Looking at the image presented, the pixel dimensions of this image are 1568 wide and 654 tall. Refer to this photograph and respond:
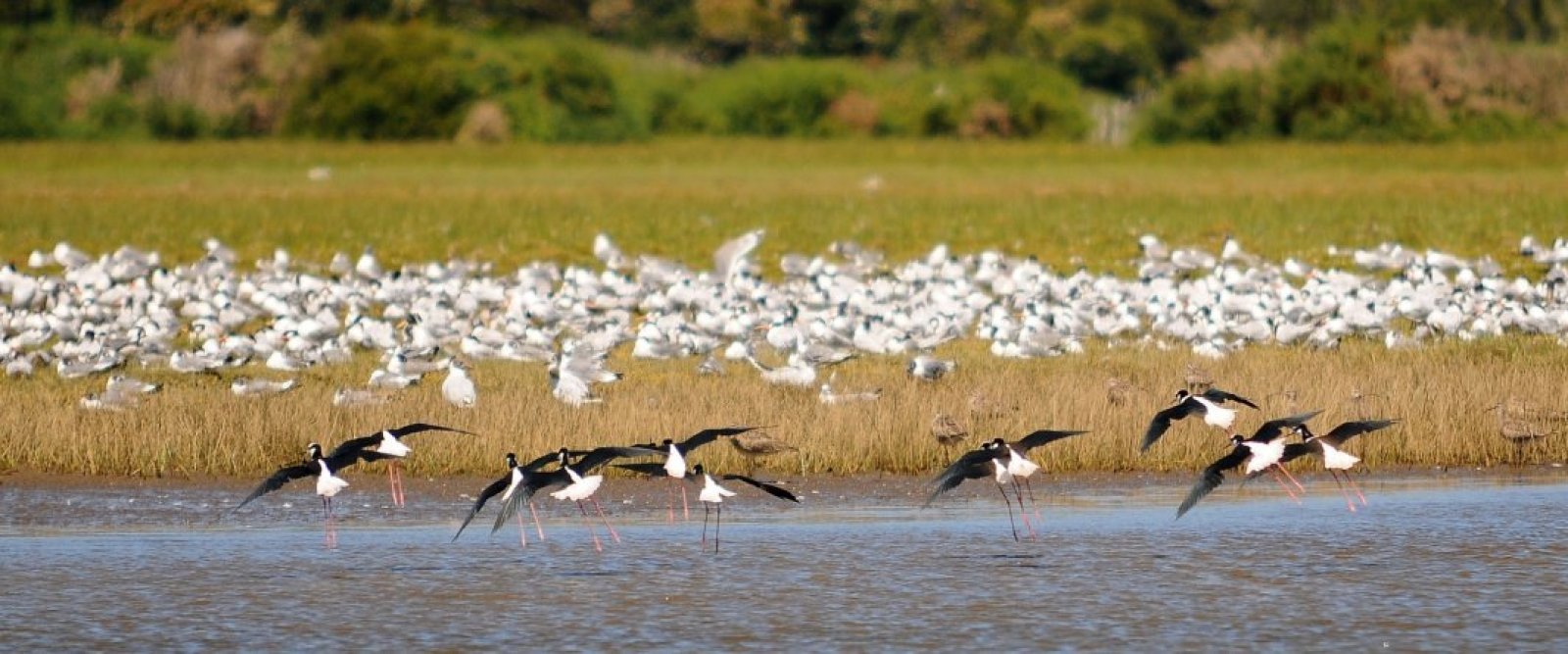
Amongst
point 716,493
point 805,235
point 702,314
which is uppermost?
point 805,235

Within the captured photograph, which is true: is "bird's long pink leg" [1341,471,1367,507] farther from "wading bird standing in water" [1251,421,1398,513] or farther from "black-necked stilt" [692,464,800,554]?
"black-necked stilt" [692,464,800,554]

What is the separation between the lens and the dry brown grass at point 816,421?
12797 mm

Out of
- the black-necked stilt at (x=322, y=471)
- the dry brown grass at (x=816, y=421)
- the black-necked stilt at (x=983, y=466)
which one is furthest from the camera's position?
the dry brown grass at (x=816, y=421)

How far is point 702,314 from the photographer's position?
A: 63.5ft

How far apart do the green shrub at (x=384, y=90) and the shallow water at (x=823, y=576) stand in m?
42.3

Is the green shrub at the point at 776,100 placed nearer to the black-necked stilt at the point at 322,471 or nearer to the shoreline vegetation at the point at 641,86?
the shoreline vegetation at the point at 641,86

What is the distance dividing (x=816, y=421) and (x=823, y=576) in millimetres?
3306

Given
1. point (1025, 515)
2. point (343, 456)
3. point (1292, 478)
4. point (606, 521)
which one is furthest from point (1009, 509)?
point (343, 456)

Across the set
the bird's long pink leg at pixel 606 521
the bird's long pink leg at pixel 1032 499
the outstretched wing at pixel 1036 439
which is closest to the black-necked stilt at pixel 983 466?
the outstretched wing at pixel 1036 439

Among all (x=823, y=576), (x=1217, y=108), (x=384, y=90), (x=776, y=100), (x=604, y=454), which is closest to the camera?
(x=604, y=454)

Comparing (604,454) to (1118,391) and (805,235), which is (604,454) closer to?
(1118,391)

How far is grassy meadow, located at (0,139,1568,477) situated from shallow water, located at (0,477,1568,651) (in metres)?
0.83

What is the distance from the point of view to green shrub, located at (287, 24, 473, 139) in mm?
53875

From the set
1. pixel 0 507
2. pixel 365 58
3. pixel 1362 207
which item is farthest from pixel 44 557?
pixel 365 58
